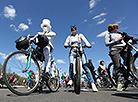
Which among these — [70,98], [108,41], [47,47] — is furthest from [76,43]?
[70,98]

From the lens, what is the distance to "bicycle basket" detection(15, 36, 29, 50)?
3.05m

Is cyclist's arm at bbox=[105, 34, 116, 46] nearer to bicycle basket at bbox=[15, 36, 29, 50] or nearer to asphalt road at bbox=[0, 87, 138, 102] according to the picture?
asphalt road at bbox=[0, 87, 138, 102]

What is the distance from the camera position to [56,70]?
4.88m

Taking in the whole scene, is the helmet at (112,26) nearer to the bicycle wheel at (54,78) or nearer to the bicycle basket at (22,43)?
the bicycle wheel at (54,78)

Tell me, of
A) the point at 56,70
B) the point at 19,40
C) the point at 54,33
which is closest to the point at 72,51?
the point at 54,33

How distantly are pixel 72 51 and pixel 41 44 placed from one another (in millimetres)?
1042

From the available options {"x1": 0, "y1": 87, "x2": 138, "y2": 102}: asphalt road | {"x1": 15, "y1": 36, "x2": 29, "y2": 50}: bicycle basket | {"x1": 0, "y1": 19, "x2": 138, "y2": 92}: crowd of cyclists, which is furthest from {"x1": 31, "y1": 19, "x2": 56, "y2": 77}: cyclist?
{"x1": 0, "y1": 87, "x2": 138, "y2": 102}: asphalt road

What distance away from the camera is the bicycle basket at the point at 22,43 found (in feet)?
10.0

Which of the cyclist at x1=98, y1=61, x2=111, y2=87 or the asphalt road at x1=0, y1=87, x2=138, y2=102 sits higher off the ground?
the cyclist at x1=98, y1=61, x2=111, y2=87

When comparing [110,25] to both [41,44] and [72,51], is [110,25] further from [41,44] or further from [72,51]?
[41,44]

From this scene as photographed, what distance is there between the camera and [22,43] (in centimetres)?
306

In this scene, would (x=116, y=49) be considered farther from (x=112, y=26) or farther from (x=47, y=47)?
(x=47, y=47)

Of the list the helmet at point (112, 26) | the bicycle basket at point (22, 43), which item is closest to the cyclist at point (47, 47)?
the bicycle basket at point (22, 43)

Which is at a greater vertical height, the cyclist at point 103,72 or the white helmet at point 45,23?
the white helmet at point 45,23
